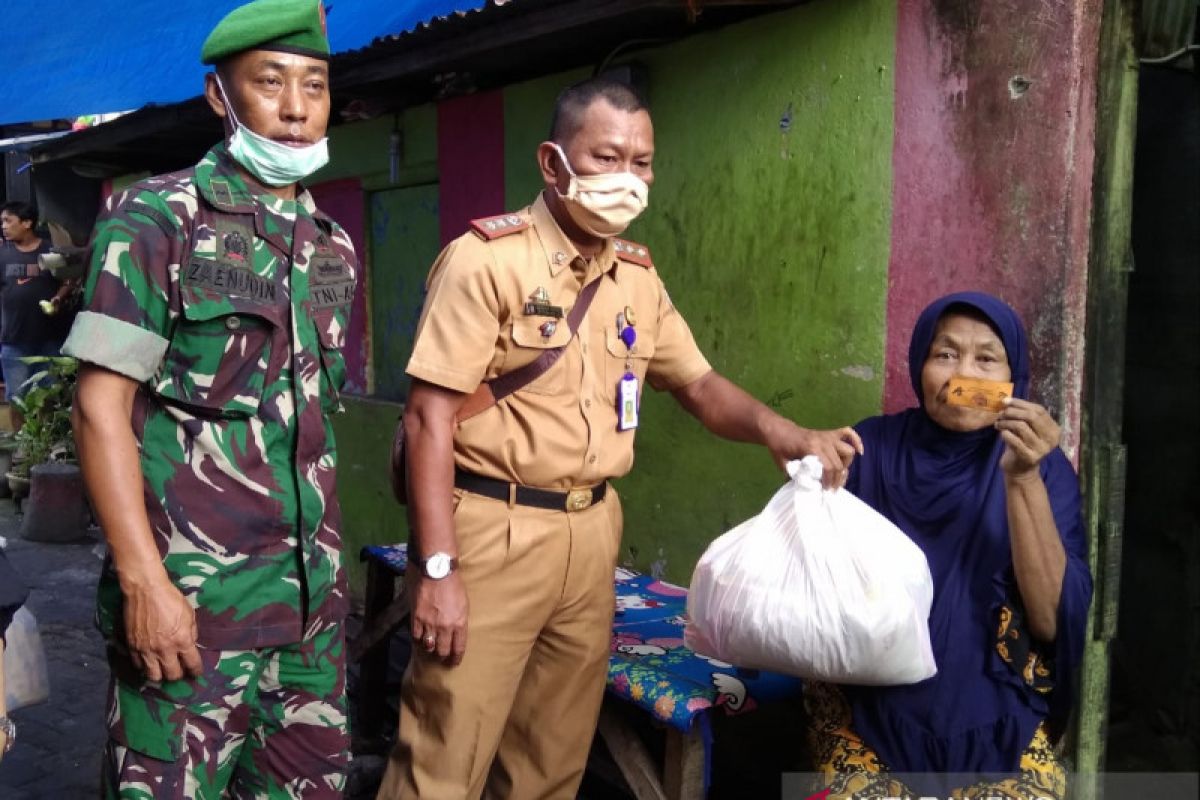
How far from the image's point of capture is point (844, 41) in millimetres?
3145

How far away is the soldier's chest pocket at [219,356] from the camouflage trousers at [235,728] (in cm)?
49

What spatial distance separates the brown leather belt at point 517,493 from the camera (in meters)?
2.33

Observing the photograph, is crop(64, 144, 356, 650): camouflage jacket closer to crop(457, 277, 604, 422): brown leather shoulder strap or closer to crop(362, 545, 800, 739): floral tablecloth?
crop(457, 277, 604, 422): brown leather shoulder strap

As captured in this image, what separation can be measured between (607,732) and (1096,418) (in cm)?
160

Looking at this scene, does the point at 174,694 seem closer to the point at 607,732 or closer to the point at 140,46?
the point at 607,732

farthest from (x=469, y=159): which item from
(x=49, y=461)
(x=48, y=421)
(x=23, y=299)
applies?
(x=23, y=299)

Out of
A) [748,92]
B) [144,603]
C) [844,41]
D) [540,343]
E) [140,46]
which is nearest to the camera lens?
[144,603]

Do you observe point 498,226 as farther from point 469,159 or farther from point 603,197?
point 469,159

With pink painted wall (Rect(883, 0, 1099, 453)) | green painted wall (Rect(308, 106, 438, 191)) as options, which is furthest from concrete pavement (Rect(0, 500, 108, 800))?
pink painted wall (Rect(883, 0, 1099, 453))

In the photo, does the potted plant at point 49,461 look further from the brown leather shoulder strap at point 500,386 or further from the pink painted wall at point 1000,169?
the pink painted wall at point 1000,169

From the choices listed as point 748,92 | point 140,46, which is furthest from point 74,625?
point 748,92

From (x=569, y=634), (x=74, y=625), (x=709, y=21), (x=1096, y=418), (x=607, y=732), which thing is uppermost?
(x=709, y=21)

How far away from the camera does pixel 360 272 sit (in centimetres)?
588

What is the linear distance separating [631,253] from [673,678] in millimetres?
1187
